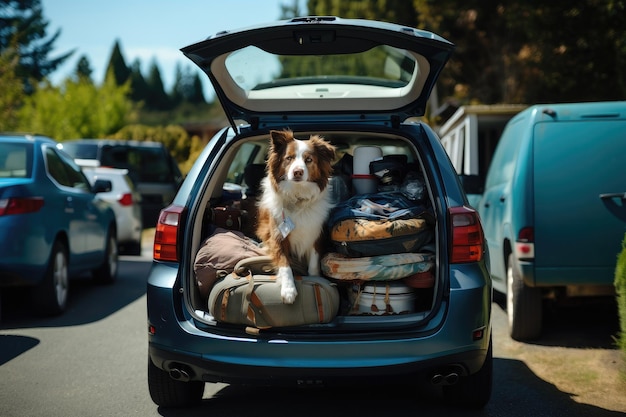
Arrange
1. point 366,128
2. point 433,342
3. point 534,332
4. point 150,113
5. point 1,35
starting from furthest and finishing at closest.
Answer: point 150,113 < point 1,35 < point 534,332 < point 366,128 < point 433,342

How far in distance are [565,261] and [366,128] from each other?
262 centimetres

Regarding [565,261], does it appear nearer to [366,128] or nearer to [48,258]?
[366,128]

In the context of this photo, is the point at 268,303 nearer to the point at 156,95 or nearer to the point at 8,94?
the point at 8,94

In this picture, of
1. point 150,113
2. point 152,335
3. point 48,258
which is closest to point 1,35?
point 150,113

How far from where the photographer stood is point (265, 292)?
4.59m

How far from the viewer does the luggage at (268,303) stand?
455 cm

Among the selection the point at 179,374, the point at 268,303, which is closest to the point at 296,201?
the point at 268,303

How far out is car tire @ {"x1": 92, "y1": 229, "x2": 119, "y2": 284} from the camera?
35.7ft

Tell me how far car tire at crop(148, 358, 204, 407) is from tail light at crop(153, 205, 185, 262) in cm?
72

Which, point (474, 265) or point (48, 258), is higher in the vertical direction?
point (474, 265)

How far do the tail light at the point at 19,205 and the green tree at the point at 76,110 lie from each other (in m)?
28.3

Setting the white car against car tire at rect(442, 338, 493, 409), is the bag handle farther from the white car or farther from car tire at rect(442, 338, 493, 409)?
the white car

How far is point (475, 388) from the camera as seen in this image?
5.04 metres

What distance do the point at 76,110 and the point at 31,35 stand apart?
30.4m
